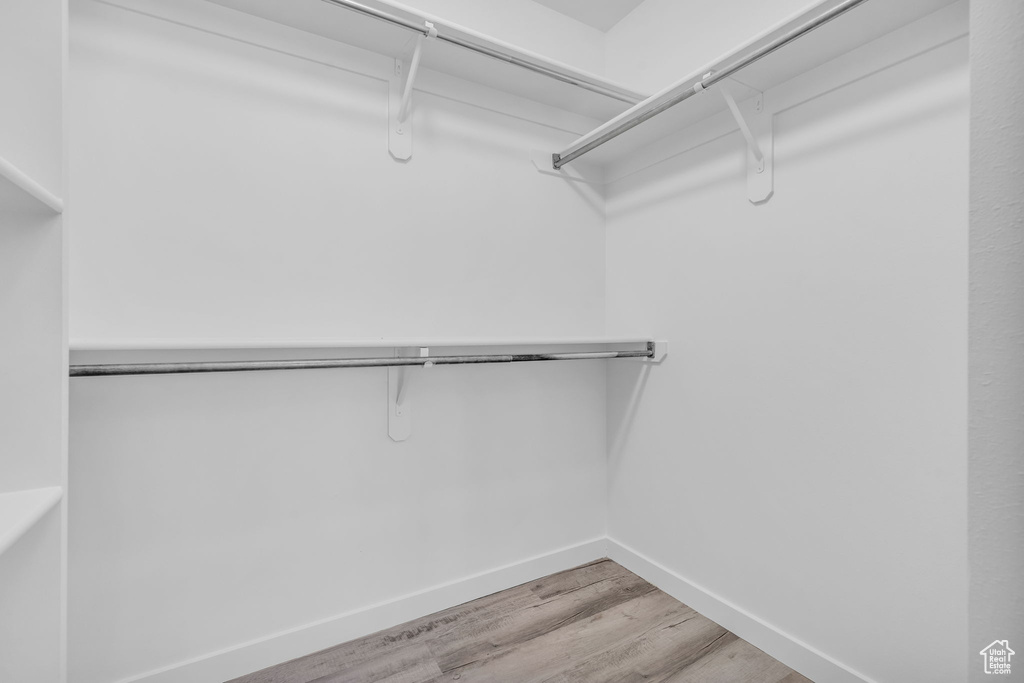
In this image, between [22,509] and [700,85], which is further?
[700,85]

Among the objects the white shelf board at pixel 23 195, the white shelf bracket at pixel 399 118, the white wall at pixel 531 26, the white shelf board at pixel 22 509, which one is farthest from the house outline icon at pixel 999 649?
the white wall at pixel 531 26

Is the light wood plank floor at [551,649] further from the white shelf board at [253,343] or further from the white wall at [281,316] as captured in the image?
the white shelf board at [253,343]

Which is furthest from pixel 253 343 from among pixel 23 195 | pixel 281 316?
pixel 23 195

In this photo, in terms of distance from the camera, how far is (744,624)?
4.83 ft

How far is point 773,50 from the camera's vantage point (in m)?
1.11

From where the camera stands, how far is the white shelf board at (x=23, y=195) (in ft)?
2.15

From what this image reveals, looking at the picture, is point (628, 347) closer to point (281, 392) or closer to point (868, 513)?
point (868, 513)

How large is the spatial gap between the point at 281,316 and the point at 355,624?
0.97m

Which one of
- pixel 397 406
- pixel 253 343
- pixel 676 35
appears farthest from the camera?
pixel 676 35

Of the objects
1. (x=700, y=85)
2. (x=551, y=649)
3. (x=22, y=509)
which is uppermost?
(x=700, y=85)

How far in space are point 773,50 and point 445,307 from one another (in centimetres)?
114

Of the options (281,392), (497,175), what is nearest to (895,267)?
(497,175)

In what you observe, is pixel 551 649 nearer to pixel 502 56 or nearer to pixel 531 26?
pixel 502 56

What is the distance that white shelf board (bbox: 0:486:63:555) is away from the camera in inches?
24.6
